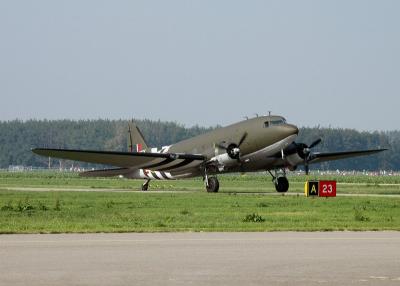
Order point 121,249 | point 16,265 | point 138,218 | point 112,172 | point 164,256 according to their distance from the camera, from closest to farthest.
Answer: point 16,265 → point 164,256 → point 121,249 → point 138,218 → point 112,172

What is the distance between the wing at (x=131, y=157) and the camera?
59.6 meters

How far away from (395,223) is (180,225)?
7292mm

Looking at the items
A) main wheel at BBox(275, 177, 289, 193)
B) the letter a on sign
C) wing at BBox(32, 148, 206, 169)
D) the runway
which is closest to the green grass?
the letter a on sign

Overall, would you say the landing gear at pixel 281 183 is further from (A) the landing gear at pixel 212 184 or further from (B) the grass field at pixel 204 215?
(B) the grass field at pixel 204 215

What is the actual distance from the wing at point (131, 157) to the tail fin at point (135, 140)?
9.26 metres

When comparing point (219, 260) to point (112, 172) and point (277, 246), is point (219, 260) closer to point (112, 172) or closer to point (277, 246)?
point (277, 246)

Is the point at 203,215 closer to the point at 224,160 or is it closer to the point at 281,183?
the point at 224,160

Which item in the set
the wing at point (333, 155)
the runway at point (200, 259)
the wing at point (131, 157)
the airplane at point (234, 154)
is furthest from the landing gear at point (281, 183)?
the runway at point (200, 259)

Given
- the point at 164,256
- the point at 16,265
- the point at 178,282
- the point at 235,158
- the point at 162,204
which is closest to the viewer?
the point at 178,282

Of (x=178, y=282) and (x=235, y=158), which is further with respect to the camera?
(x=235, y=158)

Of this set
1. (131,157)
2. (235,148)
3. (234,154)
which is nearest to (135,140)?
(131,157)

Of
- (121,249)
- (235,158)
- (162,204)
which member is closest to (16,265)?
(121,249)

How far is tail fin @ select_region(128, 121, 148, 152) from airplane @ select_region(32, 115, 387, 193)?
10.5 meters

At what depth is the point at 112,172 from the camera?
2648 inches
